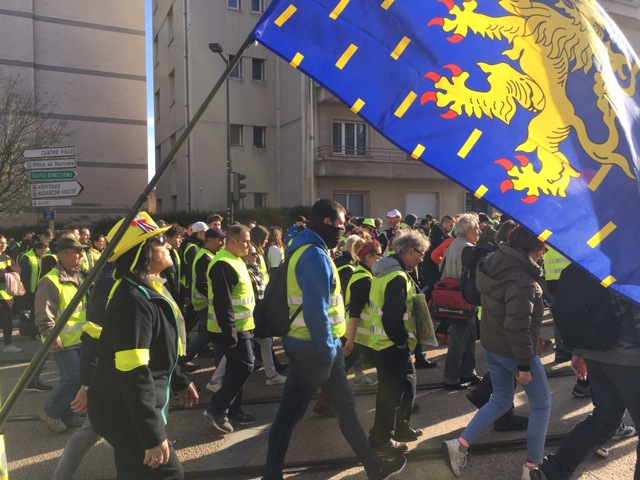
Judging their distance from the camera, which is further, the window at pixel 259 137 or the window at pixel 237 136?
the window at pixel 259 137

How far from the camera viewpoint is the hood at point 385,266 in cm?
435

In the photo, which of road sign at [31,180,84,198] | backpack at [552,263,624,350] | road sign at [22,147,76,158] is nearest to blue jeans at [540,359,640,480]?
backpack at [552,263,624,350]

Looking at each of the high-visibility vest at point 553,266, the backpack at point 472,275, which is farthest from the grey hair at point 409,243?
the high-visibility vest at point 553,266

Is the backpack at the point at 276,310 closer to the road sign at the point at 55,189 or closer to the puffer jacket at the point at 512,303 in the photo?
the puffer jacket at the point at 512,303

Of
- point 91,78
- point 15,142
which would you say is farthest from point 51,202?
point 91,78

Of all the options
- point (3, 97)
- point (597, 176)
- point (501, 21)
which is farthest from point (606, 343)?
point (3, 97)

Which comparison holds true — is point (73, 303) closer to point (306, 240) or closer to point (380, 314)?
point (306, 240)

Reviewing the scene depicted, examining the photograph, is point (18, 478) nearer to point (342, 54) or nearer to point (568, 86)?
point (342, 54)

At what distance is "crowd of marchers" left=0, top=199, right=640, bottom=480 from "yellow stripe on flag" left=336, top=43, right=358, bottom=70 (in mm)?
1196

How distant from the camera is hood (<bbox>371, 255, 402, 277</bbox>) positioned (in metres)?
4.35

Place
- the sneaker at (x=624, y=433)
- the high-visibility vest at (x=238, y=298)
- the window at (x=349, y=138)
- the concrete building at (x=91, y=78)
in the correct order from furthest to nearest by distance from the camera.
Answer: the concrete building at (x=91, y=78)
the window at (x=349, y=138)
the high-visibility vest at (x=238, y=298)
the sneaker at (x=624, y=433)

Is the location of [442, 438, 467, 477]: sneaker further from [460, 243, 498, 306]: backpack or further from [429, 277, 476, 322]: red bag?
[429, 277, 476, 322]: red bag

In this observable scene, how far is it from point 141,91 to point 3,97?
34.5 ft

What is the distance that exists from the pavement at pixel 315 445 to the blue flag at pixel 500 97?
245 centimetres
